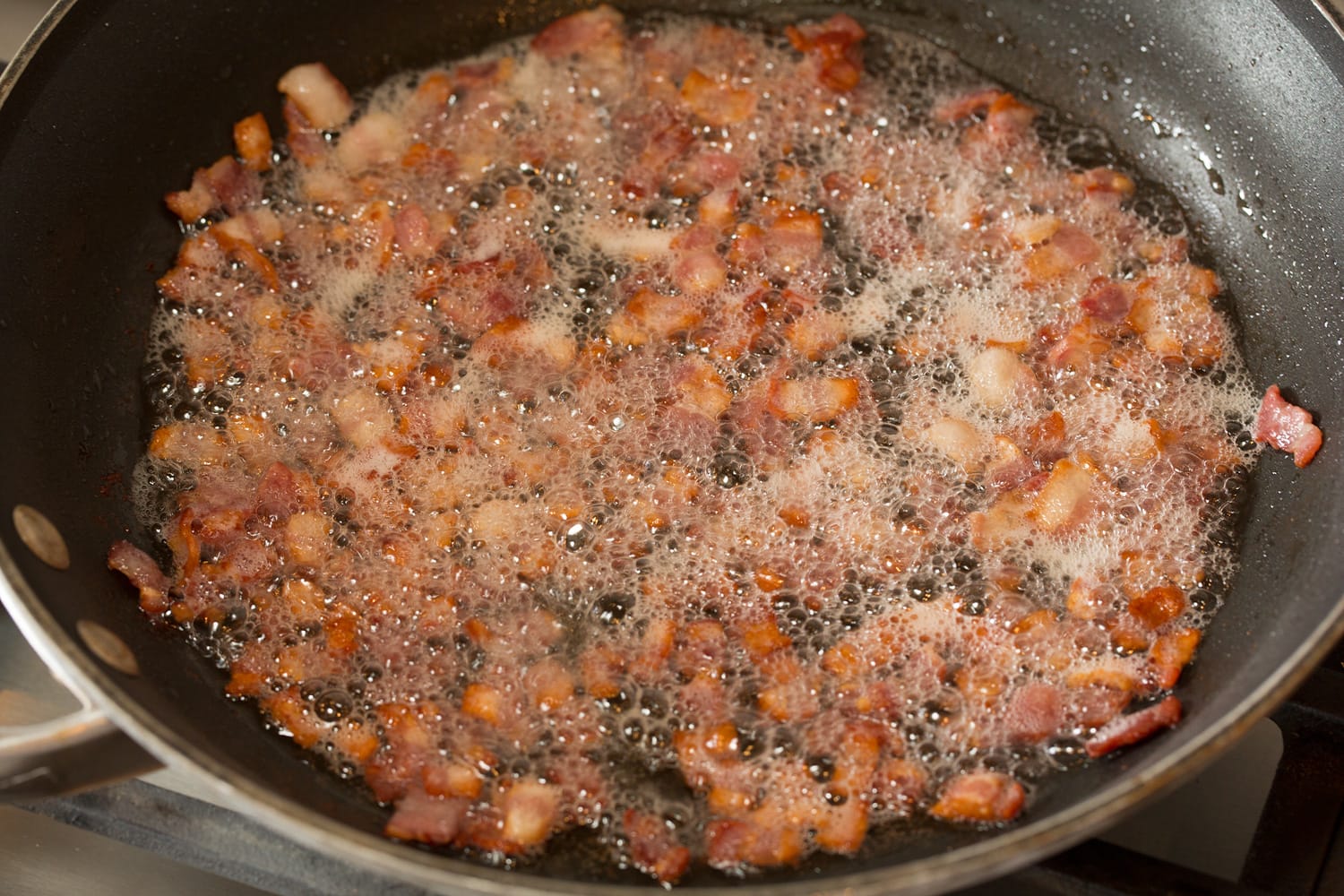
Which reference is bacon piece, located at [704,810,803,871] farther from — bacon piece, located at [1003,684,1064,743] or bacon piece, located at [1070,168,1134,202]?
bacon piece, located at [1070,168,1134,202]

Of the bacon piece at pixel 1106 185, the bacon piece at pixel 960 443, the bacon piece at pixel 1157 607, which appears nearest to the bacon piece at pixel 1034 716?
the bacon piece at pixel 1157 607

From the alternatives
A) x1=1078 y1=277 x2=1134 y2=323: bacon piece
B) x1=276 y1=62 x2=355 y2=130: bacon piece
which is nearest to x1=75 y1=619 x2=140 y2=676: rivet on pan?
x1=276 y1=62 x2=355 y2=130: bacon piece

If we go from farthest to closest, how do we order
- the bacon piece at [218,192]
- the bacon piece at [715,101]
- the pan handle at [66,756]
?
the bacon piece at [715,101] < the bacon piece at [218,192] < the pan handle at [66,756]

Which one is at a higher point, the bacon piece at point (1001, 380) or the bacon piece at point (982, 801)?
the bacon piece at point (1001, 380)

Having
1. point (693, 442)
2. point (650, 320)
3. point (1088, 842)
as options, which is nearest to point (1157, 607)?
point (1088, 842)

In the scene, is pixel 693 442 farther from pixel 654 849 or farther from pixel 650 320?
pixel 654 849

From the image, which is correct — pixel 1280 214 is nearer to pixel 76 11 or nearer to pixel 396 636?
pixel 396 636

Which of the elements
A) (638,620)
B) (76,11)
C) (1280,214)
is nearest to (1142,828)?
(638,620)

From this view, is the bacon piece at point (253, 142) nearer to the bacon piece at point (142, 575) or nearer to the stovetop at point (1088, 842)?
the bacon piece at point (142, 575)
